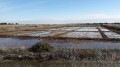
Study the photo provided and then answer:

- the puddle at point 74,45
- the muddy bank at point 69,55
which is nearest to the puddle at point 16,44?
the puddle at point 74,45

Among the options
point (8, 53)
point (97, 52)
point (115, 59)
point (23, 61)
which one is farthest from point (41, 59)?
point (115, 59)

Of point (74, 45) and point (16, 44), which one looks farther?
point (16, 44)

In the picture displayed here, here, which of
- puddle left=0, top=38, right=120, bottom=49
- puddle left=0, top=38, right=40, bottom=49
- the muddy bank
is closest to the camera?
the muddy bank

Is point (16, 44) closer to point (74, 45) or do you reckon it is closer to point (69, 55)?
point (74, 45)

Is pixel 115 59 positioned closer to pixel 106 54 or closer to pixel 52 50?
pixel 106 54

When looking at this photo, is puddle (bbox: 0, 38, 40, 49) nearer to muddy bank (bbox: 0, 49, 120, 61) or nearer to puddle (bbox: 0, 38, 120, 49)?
puddle (bbox: 0, 38, 120, 49)

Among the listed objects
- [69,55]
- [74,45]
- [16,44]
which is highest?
[69,55]

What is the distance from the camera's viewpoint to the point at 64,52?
12.0 m

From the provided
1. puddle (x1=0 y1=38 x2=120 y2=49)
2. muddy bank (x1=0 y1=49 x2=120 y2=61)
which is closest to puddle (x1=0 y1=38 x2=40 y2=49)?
puddle (x1=0 y1=38 x2=120 y2=49)

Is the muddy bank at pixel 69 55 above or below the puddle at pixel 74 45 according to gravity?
above

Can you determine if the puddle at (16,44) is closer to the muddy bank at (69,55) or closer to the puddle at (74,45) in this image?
the puddle at (74,45)

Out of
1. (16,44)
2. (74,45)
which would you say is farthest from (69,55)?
(16,44)

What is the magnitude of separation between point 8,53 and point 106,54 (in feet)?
17.1

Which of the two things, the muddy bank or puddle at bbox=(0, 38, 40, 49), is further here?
puddle at bbox=(0, 38, 40, 49)
